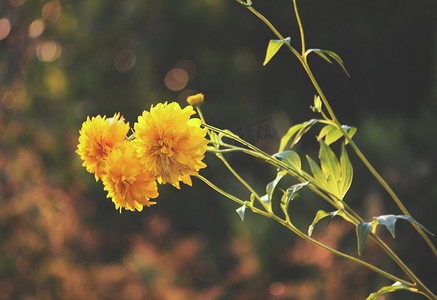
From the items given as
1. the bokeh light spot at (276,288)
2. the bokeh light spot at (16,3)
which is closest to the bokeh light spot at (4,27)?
the bokeh light spot at (16,3)

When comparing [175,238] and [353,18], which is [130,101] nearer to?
[175,238]

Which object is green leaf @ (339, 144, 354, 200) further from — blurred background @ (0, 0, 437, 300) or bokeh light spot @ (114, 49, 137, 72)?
bokeh light spot @ (114, 49, 137, 72)

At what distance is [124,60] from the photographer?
3.57 metres

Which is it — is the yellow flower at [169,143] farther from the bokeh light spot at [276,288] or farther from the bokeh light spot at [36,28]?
the bokeh light spot at [36,28]

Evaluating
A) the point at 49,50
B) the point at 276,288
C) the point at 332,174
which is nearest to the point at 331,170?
the point at 332,174

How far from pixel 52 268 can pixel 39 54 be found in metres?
1.52

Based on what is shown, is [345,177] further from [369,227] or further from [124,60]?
Result: [124,60]

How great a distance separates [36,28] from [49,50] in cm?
33

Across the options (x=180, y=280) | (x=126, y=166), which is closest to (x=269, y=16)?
(x=180, y=280)

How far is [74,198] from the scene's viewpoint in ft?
8.70

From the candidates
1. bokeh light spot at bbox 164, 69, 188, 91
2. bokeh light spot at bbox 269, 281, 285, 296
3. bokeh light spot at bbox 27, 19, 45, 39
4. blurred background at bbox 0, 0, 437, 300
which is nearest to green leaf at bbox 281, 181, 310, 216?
blurred background at bbox 0, 0, 437, 300

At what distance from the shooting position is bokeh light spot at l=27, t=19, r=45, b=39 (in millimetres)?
2975

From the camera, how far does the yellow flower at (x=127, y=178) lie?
481mm

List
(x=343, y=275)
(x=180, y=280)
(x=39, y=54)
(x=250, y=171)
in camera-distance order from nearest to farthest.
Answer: (x=343, y=275) < (x=180, y=280) < (x=250, y=171) < (x=39, y=54)
